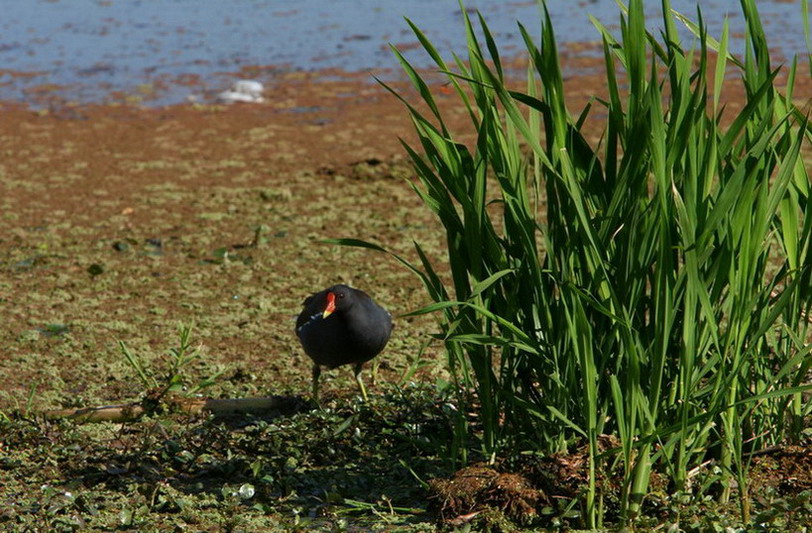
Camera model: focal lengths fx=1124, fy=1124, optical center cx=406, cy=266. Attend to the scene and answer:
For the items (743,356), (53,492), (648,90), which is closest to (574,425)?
(743,356)

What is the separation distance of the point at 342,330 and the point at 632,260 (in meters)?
1.75

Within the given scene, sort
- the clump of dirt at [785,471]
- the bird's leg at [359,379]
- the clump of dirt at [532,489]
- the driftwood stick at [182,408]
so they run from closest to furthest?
the clump of dirt at [532,489], the clump of dirt at [785,471], the driftwood stick at [182,408], the bird's leg at [359,379]

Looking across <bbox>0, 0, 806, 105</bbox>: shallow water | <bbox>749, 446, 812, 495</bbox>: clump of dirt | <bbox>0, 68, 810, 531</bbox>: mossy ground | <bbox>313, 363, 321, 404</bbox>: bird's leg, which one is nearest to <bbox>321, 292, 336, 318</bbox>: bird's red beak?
<bbox>313, 363, 321, 404</bbox>: bird's leg

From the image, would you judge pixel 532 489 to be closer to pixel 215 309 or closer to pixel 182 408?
pixel 182 408

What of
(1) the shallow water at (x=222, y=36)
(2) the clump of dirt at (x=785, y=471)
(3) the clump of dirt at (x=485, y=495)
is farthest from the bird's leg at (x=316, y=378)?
(1) the shallow water at (x=222, y=36)

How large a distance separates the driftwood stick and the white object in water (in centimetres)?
631

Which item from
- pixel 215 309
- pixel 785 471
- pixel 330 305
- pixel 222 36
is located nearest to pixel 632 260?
pixel 785 471

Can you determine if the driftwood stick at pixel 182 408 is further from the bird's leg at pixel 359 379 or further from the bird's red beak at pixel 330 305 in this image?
the bird's red beak at pixel 330 305

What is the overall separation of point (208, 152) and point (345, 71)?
311 centimetres

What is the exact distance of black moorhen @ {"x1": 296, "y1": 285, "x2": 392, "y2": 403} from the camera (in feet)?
14.5

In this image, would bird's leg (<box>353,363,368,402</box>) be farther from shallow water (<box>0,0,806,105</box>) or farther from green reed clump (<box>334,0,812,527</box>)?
shallow water (<box>0,0,806,105</box>)

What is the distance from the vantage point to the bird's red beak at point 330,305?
4538mm

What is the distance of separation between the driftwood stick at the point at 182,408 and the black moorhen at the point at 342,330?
0.19 metres

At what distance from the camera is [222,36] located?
43.4 feet
